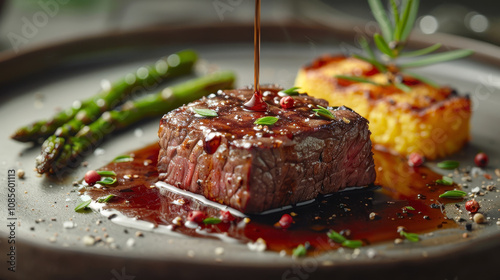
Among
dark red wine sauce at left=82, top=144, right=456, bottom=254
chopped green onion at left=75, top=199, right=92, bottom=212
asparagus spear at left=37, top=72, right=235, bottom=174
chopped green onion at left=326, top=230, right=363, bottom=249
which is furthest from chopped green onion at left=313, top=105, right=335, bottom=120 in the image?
asparagus spear at left=37, top=72, right=235, bottom=174

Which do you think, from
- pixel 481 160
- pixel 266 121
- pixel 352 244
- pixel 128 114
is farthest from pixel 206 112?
pixel 481 160

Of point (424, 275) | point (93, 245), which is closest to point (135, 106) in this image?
point (93, 245)

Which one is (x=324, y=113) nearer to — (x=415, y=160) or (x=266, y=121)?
(x=266, y=121)

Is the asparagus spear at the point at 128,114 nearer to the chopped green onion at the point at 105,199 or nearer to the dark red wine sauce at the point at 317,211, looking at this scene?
the dark red wine sauce at the point at 317,211

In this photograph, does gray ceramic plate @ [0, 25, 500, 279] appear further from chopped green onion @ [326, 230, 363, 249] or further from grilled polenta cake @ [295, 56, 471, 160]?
grilled polenta cake @ [295, 56, 471, 160]

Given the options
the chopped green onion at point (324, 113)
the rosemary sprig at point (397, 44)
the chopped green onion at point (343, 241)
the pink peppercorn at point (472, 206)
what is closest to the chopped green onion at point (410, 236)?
the chopped green onion at point (343, 241)
